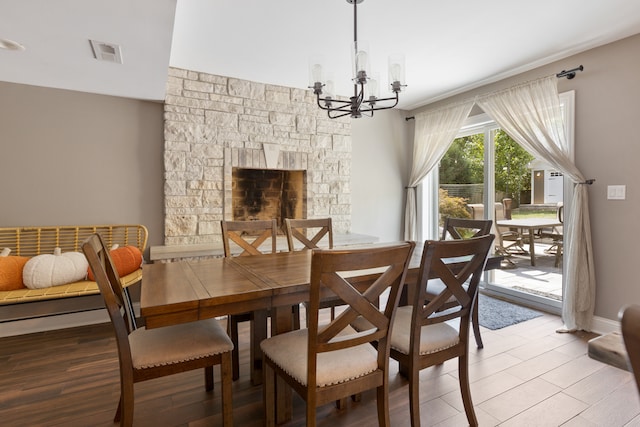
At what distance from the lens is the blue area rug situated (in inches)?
119

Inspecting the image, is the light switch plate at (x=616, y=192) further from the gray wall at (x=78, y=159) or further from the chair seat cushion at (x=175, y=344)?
the gray wall at (x=78, y=159)

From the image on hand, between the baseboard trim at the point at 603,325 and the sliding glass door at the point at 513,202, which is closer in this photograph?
the baseboard trim at the point at 603,325

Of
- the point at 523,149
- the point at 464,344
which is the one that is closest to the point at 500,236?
the point at 523,149

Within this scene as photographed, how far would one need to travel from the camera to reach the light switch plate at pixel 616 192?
274cm

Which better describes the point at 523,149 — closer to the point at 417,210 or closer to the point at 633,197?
the point at 633,197

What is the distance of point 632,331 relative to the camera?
469 millimetres

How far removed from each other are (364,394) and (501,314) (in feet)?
6.43

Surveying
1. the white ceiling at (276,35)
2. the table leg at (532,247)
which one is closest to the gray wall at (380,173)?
the white ceiling at (276,35)

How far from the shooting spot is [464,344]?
1.70m

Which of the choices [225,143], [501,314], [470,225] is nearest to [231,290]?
[470,225]

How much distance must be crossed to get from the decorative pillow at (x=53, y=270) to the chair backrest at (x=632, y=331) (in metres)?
3.34

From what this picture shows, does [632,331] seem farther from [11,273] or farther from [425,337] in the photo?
[11,273]

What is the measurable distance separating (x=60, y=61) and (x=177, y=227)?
1661 millimetres

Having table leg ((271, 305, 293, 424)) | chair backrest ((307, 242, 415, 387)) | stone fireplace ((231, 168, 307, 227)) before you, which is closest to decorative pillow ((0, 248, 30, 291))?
stone fireplace ((231, 168, 307, 227))
